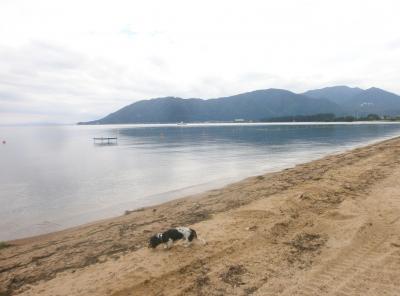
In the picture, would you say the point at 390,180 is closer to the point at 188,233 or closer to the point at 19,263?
the point at 188,233

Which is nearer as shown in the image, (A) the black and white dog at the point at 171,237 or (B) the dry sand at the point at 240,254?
(B) the dry sand at the point at 240,254

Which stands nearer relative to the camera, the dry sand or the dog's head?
the dry sand

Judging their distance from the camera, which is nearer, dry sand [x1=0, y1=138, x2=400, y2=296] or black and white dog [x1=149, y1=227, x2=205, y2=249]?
dry sand [x1=0, y1=138, x2=400, y2=296]

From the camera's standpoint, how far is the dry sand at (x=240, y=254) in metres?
7.07

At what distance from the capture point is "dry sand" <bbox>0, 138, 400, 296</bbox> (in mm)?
7070

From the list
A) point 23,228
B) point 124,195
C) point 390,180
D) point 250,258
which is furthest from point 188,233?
point 124,195

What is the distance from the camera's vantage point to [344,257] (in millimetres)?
7961

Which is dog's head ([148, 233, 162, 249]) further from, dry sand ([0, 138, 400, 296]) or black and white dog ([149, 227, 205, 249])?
dry sand ([0, 138, 400, 296])

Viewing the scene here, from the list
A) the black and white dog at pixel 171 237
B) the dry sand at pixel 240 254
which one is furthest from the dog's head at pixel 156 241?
the dry sand at pixel 240 254

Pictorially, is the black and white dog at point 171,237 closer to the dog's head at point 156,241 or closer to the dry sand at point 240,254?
the dog's head at point 156,241

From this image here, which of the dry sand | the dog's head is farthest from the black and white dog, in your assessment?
the dry sand

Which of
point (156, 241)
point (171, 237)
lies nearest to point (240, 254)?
point (171, 237)

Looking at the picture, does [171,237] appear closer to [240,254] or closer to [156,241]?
[156,241]

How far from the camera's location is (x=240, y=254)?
8680mm
